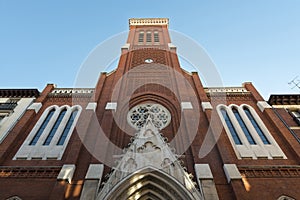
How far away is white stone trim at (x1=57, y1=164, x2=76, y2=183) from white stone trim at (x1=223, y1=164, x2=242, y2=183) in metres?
7.81

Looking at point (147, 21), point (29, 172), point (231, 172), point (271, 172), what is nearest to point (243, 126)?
point (271, 172)


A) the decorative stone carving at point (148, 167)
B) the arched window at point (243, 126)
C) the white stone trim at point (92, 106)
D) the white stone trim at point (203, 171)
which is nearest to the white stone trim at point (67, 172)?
the decorative stone carving at point (148, 167)

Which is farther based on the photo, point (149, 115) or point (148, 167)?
point (149, 115)

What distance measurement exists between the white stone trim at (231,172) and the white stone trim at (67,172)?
25.6ft

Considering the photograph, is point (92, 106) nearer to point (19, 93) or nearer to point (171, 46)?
point (19, 93)

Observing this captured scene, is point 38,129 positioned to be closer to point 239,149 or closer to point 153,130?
point 153,130

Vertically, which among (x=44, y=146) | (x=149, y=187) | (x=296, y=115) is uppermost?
(x=296, y=115)

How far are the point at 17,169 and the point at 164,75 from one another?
12980 mm

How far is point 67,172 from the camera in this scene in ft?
35.6

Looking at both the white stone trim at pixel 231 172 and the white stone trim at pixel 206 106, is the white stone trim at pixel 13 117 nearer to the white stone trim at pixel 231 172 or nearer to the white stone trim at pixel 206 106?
the white stone trim at pixel 206 106

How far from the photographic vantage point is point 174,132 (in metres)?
14.5

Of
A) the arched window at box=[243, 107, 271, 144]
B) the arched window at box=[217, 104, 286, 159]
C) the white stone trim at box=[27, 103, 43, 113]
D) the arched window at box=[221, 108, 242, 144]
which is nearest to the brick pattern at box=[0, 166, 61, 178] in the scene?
the white stone trim at box=[27, 103, 43, 113]

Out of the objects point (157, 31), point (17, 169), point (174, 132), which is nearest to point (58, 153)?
point (17, 169)

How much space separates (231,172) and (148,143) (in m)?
4.63
